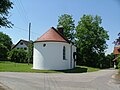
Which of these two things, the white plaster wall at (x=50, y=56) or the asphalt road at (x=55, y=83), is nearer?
the asphalt road at (x=55, y=83)

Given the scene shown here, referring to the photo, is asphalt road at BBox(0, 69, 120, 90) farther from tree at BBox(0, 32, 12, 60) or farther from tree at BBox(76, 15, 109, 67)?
tree at BBox(76, 15, 109, 67)

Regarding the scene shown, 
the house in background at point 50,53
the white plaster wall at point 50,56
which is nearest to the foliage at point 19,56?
the house in background at point 50,53

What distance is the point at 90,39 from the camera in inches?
2758

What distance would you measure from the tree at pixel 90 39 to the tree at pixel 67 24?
7.50 ft

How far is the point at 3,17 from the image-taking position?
37.1 ft

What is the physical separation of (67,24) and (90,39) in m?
8.57

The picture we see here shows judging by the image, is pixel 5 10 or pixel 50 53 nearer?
pixel 5 10

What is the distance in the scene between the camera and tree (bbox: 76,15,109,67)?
69.5 m

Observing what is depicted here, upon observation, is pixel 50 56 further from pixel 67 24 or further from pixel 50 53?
pixel 67 24

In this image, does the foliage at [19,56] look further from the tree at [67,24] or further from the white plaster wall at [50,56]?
the white plaster wall at [50,56]

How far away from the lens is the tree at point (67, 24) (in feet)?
241

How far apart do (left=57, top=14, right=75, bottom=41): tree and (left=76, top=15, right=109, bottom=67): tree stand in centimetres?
228

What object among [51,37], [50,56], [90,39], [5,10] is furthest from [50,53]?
[90,39]

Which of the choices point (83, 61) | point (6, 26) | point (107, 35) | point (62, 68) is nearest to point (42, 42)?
point (62, 68)
